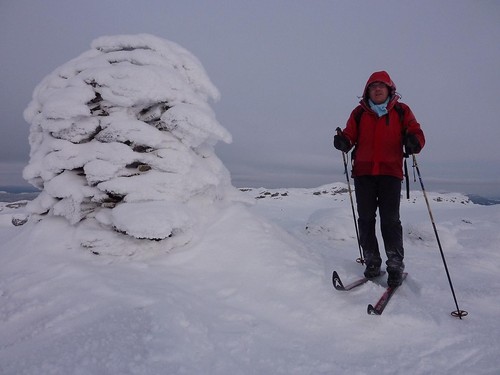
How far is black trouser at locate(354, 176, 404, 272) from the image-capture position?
4.94 metres

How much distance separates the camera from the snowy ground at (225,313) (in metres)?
2.78

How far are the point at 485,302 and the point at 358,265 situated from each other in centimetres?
208

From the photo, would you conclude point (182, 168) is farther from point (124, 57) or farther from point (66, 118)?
point (124, 57)

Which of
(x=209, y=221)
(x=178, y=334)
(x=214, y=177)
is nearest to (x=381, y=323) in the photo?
(x=178, y=334)

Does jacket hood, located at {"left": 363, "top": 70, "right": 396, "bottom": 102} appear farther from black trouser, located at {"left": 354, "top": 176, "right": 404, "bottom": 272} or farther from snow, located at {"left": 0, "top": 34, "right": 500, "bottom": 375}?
snow, located at {"left": 0, "top": 34, "right": 500, "bottom": 375}

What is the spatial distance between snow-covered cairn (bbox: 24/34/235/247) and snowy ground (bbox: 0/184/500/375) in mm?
582

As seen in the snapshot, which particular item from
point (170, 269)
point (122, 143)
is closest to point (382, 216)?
point (170, 269)

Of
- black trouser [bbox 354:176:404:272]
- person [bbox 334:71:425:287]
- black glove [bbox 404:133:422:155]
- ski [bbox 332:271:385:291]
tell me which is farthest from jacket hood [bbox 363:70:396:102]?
ski [bbox 332:271:385:291]

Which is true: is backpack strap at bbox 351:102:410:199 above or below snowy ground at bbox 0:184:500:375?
above

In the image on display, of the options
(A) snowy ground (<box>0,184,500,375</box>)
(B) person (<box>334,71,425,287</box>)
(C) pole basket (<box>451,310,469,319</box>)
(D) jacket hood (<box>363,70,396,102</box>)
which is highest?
(D) jacket hood (<box>363,70,396,102</box>)

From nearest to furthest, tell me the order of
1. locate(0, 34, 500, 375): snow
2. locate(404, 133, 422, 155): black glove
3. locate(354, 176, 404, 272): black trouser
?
locate(0, 34, 500, 375): snow
locate(404, 133, 422, 155): black glove
locate(354, 176, 404, 272): black trouser

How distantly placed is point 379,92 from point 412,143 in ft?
3.17

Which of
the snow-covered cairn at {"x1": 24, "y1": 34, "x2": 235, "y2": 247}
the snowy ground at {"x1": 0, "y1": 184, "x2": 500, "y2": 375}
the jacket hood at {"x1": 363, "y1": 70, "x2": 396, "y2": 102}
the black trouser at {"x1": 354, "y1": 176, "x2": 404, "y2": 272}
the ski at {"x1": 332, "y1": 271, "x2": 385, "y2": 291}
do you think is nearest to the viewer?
the snowy ground at {"x1": 0, "y1": 184, "x2": 500, "y2": 375}

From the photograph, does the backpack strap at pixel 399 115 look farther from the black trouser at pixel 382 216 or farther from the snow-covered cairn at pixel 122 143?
the snow-covered cairn at pixel 122 143
